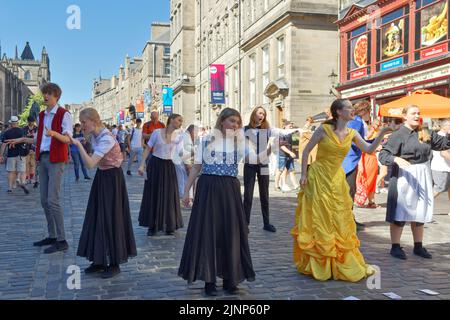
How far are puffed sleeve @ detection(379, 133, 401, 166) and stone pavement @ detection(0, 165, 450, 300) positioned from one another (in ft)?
4.03

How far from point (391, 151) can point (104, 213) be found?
3.64m

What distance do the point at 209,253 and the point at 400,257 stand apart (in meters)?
2.83

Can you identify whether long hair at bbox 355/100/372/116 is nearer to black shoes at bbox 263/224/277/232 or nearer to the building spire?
black shoes at bbox 263/224/277/232

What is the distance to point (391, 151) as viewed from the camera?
20.0 ft

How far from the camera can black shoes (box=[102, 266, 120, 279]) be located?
16.8 feet

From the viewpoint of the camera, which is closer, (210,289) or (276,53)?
(210,289)

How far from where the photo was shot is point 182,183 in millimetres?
10227

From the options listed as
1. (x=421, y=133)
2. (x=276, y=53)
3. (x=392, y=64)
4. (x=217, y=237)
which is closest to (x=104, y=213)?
(x=217, y=237)

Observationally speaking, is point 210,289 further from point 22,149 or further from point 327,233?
point 22,149

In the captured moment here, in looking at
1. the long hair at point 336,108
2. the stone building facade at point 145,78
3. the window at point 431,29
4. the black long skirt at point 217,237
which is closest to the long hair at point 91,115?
the black long skirt at point 217,237

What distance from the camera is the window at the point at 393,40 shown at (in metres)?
20.8

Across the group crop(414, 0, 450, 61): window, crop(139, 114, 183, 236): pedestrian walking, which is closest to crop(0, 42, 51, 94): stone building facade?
crop(414, 0, 450, 61): window

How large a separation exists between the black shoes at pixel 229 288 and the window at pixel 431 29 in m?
16.7
